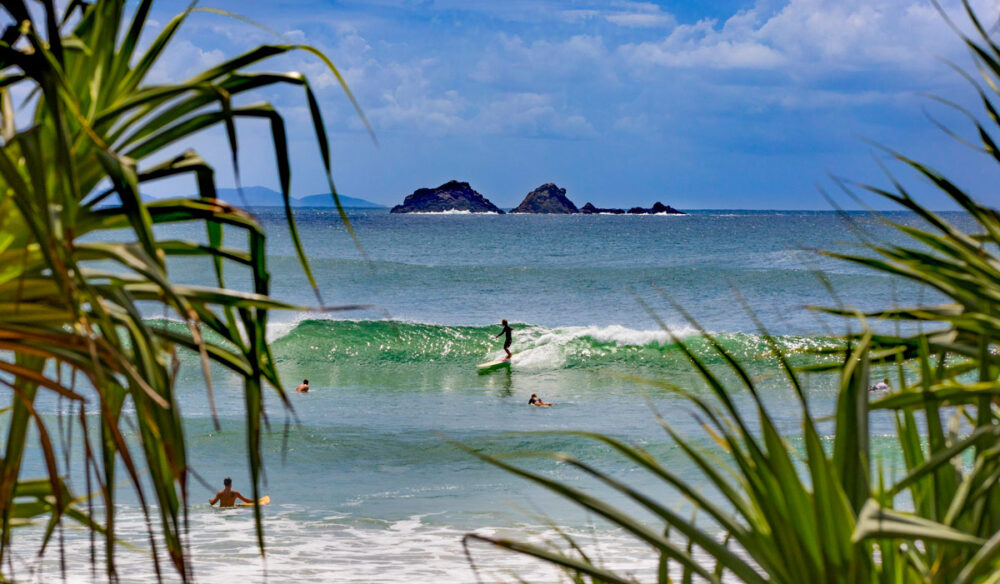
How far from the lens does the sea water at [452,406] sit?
8.70m

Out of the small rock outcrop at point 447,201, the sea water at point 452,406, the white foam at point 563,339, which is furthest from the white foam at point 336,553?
the small rock outcrop at point 447,201

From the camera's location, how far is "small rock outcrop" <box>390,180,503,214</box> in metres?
150

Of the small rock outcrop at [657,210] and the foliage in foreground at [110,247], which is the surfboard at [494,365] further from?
the small rock outcrop at [657,210]

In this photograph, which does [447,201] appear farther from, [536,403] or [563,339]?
[536,403]

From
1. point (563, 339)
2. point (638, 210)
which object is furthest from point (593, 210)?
point (563, 339)

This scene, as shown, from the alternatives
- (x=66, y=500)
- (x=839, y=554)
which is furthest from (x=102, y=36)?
(x=839, y=554)

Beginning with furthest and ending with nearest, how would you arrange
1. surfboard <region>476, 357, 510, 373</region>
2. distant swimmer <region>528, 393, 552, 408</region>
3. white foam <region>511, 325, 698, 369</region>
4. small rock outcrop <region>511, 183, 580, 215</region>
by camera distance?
small rock outcrop <region>511, 183, 580, 215</region>
white foam <region>511, 325, 698, 369</region>
surfboard <region>476, 357, 510, 373</region>
distant swimmer <region>528, 393, 552, 408</region>

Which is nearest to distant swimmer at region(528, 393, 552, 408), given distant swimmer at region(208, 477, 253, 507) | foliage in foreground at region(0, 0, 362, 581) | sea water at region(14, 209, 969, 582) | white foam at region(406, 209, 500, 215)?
sea water at region(14, 209, 969, 582)

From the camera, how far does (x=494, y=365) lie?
23781mm

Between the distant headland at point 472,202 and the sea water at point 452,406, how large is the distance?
326ft

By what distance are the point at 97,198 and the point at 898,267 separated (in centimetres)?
151

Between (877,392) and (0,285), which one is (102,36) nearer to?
(0,285)

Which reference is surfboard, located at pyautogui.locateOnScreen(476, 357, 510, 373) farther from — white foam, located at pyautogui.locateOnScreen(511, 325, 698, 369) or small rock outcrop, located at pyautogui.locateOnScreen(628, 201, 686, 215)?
small rock outcrop, located at pyautogui.locateOnScreen(628, 201, 686, 215)

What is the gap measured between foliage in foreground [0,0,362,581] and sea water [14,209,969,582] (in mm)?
231
